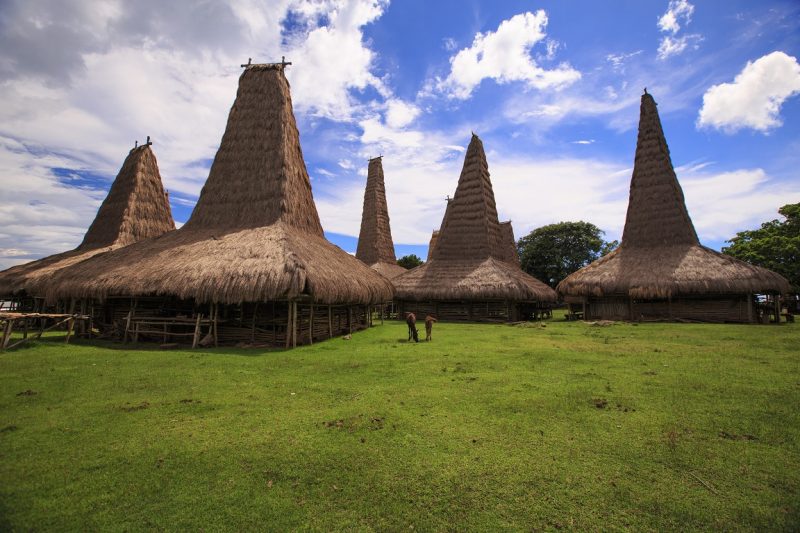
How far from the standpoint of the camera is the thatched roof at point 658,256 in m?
18.1

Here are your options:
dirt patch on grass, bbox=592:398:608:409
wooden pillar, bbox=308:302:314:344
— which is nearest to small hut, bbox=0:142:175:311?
wooden pillar, bbox=308:302:314:344

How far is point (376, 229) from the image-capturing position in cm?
3481

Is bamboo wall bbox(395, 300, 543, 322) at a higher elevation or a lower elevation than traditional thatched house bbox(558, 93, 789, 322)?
lower

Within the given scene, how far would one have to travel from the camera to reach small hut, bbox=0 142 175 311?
2069 cm

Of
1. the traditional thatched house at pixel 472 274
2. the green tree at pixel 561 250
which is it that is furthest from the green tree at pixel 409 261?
the traditional thatched house at pixel 472 274

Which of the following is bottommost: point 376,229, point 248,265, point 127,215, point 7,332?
Answer: point 7,332

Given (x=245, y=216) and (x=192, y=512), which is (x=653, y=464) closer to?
(x=192, y=512)

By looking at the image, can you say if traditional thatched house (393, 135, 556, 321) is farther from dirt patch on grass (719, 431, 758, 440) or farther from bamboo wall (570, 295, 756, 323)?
dirt patch on grass (719, 431, 758, 440)

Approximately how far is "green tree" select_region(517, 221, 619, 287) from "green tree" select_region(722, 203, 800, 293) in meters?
12.4

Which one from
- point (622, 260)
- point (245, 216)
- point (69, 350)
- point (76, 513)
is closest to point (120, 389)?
point (76, 513)

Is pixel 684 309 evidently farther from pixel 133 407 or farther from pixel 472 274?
pixel 133 407

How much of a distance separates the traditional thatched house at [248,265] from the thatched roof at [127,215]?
7786 millimetres

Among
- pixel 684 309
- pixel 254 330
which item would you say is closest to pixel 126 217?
pixel 254 330

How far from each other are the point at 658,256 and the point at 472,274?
10065 millimetres
